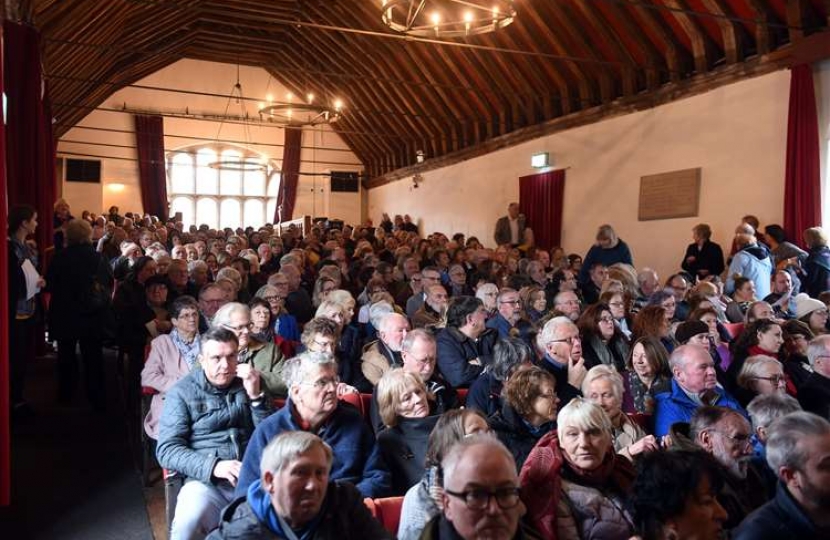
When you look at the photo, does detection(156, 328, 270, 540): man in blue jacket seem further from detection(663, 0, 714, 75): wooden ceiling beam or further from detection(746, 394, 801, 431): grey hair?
detection(663, 0, 714, 75): wooden ceiling beam

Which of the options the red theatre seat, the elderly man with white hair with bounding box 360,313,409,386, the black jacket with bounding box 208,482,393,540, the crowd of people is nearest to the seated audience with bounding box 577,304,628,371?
the crowd of people

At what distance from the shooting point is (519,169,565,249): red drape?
12539 mm

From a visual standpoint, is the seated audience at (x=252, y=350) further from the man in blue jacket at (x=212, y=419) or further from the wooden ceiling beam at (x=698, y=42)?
the wooden ceiling beam at (x=698, y=42)

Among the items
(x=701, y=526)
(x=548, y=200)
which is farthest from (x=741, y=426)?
(x=548, y=200)

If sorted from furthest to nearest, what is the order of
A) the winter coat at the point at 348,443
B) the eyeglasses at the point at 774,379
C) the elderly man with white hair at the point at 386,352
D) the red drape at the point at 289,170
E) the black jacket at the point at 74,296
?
the red drape at the point at 289,170 < the black jacket at the point at 74,296 < the elderly man with white hair at the point at 386,352 < the eyeglasses at the point at 774,379 < the winter coat at the point at 348,443

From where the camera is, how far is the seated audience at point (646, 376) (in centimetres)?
370

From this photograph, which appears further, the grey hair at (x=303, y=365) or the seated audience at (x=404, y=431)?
the seated audience at (x=404, y=431)

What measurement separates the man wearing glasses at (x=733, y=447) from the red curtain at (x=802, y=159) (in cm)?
615

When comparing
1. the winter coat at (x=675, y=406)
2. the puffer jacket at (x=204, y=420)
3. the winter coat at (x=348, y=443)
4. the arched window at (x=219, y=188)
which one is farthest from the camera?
the arched window at (x=219, y=188)

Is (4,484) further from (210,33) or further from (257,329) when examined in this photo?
(210,33)

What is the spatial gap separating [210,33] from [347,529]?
17.8 meters

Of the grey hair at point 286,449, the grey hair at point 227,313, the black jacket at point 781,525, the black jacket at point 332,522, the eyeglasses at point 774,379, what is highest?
the grey hair at point 227,313

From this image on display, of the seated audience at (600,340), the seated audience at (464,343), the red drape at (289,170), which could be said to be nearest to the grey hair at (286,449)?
the seated audience at (464,343)

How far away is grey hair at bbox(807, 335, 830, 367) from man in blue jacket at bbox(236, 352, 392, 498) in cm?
253
